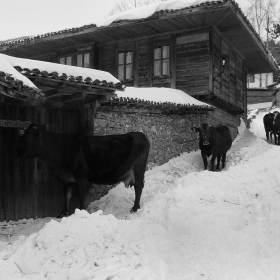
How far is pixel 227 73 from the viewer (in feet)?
56.6

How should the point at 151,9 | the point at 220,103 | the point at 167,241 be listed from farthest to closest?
the point at 220,103 → the point at 151,9 → the point at 167,241

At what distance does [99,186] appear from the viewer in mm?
9578

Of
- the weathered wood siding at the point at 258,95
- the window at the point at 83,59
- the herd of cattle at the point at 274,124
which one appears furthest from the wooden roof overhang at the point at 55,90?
the weathered wood siding at the point at 258,95

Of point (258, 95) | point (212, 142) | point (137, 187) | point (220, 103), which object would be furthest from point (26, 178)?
point (258, 95)

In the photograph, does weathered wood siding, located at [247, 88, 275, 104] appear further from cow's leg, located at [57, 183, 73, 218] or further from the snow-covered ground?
cow's leg, located at [57, 183, 73, 218]

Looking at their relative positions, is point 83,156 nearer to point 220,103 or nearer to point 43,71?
point 43,71

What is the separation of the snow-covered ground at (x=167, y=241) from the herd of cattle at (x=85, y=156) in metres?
1.00

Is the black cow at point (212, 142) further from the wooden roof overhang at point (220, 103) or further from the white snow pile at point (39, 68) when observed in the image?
the white snow pile at point (39, 68)

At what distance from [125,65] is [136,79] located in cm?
96

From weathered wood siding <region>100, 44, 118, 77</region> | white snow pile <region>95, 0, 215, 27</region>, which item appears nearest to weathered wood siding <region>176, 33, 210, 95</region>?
white snow pile <region>95, 0, 215, 27</region>

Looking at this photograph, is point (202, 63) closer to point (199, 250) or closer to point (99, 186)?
point (99, 186)

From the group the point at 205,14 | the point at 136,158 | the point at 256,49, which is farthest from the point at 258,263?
the point at 256,49

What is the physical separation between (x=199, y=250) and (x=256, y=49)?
1521 centimetres

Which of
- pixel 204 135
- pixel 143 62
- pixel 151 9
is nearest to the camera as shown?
pixel 204 135
